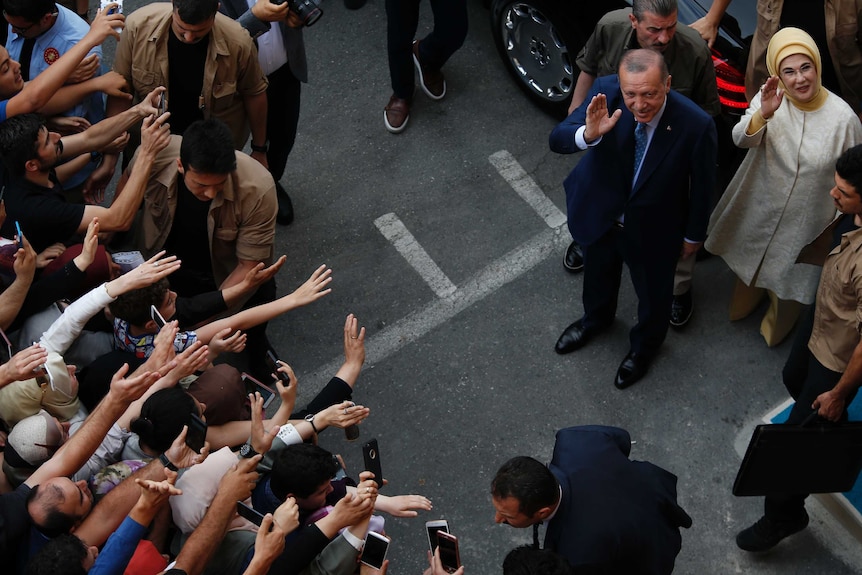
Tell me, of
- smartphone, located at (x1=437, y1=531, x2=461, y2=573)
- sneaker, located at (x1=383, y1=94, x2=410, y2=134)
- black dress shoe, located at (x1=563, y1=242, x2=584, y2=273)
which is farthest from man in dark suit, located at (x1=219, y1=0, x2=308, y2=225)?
smartphone, located at (x1=437, y1=531, x2=461, y2=573)

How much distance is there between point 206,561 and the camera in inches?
143

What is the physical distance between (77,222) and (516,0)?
321cm

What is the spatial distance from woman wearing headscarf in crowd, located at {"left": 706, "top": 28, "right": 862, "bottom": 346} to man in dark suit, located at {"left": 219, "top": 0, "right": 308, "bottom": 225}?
2437 mm

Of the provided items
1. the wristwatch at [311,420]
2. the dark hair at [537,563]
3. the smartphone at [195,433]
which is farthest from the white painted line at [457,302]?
the dark hair at [537,563]

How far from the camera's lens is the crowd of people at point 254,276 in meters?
3.64

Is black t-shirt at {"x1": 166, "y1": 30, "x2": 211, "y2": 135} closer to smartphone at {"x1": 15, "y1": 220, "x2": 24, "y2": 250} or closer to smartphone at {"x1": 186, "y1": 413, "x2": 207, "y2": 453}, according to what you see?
smartphone at {"x1": 15, "y1": 220, "x2": 24, "y2": 250}

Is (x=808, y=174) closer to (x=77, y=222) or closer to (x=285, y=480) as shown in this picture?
(x=285, y=480)

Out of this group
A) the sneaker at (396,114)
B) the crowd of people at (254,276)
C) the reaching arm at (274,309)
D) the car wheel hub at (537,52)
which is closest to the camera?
the crowd of people at (254,276)

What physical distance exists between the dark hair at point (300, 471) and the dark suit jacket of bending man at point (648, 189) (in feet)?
6.22

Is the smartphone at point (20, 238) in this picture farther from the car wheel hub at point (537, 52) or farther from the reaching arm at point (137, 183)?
the car wheel hub at point (537, 52)

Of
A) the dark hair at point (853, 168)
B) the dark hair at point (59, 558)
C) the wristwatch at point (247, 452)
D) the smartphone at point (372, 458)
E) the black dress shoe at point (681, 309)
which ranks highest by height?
the dark hair at point (853, 168)

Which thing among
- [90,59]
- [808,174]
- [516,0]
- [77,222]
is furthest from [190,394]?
[516,0]

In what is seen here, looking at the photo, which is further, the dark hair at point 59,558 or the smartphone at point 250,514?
the smartphone at point 250,514

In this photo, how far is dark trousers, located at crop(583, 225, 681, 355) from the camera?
4.86 metres
